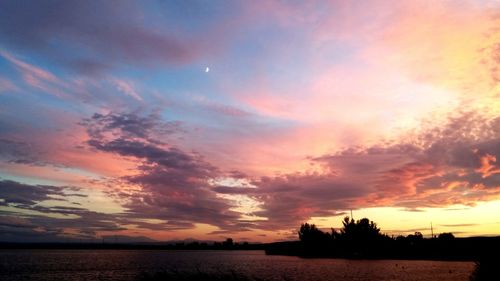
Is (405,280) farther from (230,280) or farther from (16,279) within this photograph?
(16,279)

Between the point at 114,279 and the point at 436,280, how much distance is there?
83.6 metres

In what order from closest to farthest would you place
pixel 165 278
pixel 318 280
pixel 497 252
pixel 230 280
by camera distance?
pixel 230 280 < pixel 165 278 < pixel 497 252 < pixel 318 280

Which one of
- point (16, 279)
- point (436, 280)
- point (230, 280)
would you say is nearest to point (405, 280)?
point (436, 280)

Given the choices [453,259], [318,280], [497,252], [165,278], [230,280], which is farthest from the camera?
[453,259]

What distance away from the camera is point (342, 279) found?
105375mm

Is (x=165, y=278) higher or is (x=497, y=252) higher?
(x=497, y=252)

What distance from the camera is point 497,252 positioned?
181 feet

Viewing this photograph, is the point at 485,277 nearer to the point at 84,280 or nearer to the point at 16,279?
the point at 84,280

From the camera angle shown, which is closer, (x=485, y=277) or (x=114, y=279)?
(x=485, y=277)

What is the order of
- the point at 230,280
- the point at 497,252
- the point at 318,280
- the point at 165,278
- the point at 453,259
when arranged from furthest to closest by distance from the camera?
1. the point at 453,259
2. the point at 318,280
3. the point at 497,252
4. the point at 165,278
5. the point at 230,280

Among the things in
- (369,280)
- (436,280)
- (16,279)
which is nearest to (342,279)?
(369,280)

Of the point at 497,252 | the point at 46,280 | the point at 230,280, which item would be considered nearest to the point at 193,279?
the point at 230,280

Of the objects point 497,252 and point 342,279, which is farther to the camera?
point 342,279

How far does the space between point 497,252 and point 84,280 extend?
92.8 metres
